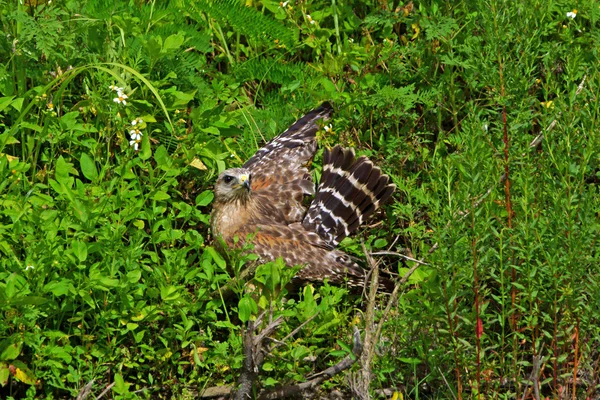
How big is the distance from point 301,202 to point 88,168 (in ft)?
5.64

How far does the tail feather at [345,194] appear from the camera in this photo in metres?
6.94

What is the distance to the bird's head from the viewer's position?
263 inches

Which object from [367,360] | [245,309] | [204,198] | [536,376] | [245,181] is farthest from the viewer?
[245,181]

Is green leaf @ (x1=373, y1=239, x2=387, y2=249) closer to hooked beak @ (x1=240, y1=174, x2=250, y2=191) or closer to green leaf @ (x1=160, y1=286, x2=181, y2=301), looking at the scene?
hooked beak @ (x1=240, y1=174, x2=250, y2=191)

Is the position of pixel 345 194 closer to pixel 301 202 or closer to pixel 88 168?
pixel 301 202

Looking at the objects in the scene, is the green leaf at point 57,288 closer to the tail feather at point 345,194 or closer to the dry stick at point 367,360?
the dry stick at point 367,360

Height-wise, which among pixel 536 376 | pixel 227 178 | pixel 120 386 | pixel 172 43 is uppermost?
pixel 536 376

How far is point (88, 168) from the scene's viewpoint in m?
6.18

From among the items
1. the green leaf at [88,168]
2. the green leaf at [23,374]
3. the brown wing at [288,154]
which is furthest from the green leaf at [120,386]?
the brown wing at [288,154]

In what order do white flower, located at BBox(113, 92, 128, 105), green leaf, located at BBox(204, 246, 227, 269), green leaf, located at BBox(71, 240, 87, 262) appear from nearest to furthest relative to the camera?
green leaf, located at BBox(71, 240, 87, 262)
green leaf, located at BBox(204, 246, 227, 269)
white flower, located at BBox(113, 92, 128, 105)

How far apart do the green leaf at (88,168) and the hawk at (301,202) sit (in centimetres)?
88

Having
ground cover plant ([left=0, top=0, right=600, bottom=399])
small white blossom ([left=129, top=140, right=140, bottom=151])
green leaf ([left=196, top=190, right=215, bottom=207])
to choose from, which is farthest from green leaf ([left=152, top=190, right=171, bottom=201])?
small white blossom ([left=129, top=140, right=140, bottom=151])

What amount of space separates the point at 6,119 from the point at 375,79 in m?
2.55

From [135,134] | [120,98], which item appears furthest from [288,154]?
[120,98]
